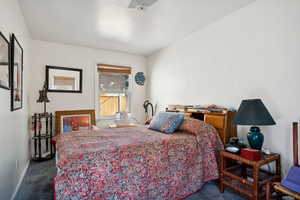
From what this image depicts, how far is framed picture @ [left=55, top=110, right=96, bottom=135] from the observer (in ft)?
12.0

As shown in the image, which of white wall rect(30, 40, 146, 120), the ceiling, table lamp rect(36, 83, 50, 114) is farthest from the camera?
white wall rect(30, 40, 146, 120)

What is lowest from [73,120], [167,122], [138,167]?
[138,167]

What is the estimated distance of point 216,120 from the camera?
247cm

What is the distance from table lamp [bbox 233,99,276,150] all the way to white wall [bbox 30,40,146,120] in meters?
3.12

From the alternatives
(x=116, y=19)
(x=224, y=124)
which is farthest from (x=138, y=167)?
(x=116, y=19)

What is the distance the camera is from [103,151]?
5.39ft

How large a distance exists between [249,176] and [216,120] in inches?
31.8

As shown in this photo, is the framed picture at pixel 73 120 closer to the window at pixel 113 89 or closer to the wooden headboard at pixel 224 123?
the window at pixel 113 89

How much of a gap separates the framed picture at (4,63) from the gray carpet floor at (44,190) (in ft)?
4.57

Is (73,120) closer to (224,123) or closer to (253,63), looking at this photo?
(224,123)

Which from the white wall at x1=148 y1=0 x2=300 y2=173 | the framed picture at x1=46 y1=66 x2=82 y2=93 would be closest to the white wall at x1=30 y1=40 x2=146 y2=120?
the framed picture at x1=46 y1=66 x2=82 y2=93

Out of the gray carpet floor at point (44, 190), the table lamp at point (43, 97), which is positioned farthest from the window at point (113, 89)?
the gray carpet floor at point (44, 190)

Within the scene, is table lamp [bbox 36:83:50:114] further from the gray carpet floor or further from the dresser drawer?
the dresser drawer

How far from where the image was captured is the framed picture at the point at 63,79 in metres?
3.65
